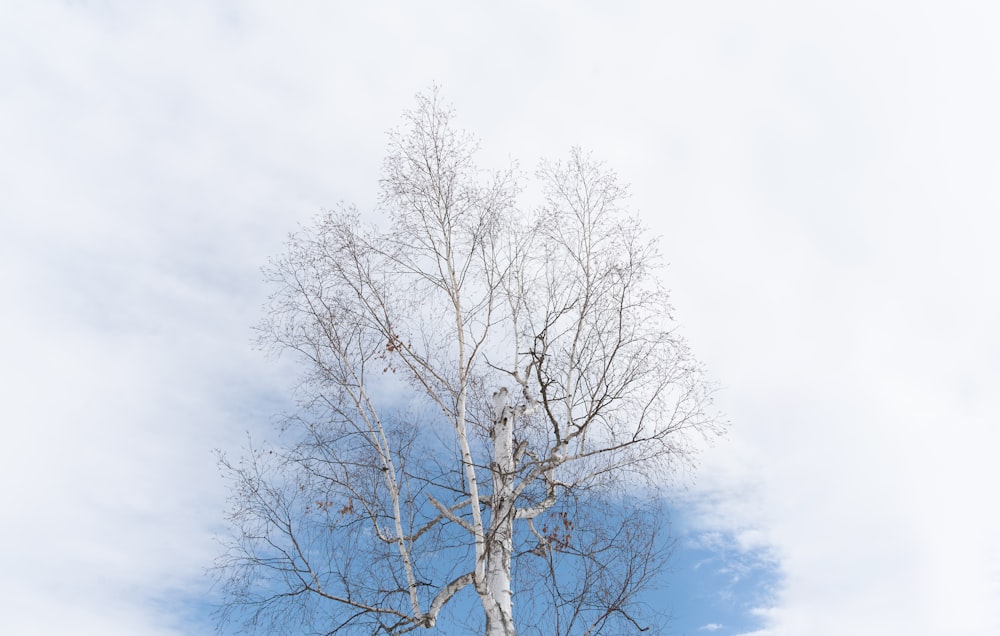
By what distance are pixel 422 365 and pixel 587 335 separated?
2.20 meters

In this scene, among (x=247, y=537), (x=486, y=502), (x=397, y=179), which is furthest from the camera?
(x=397, y=179)

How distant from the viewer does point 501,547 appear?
8.48 m

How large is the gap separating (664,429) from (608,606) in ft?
6.78

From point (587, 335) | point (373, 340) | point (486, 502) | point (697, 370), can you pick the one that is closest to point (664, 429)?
point (697, 370)

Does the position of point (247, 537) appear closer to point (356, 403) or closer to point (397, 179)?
point (356, 403)

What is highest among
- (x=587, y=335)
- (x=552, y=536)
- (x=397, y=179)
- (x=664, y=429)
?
(x=397, y=179)

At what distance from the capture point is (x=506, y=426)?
9461mm

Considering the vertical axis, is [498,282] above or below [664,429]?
above

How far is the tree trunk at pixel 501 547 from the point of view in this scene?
26.7 feet

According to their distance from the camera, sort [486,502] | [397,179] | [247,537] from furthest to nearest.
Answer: [397,179] < [486,502] < [247,537]

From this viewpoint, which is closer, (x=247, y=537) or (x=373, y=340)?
(x=247, y=537)

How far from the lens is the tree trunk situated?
8141 millimetres

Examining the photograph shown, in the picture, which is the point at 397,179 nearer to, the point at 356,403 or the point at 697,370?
the point at 356,403

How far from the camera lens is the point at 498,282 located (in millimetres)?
9789
